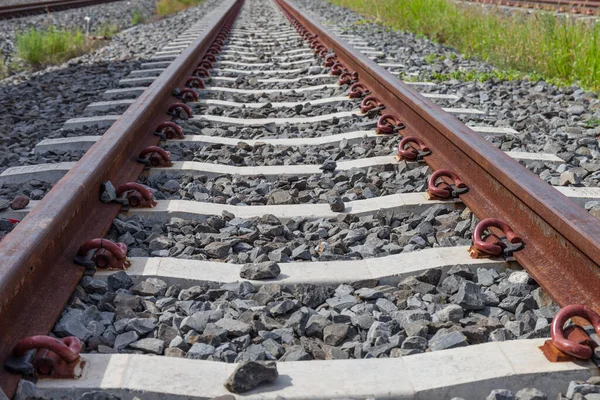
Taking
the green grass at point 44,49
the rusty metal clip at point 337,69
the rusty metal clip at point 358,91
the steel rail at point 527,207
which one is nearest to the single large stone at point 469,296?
the steel rail at point 527,207

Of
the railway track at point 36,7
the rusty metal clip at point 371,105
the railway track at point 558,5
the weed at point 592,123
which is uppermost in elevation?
the rusty metal clip at point 371,105

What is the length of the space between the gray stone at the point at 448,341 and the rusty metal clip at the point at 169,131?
2470 mm

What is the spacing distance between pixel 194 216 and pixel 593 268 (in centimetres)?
152

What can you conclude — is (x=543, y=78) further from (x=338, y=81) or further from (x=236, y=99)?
(x=236, y=99)

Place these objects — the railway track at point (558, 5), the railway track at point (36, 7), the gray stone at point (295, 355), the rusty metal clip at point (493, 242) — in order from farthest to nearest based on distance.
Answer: the railway track at point (36, 7)
the railway track at point (558, 5)
the rusty metal clip at point (493, 242)
the gray stone at point (295, 355)

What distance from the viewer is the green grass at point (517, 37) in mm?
6148

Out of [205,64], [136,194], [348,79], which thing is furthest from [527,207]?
[205,64]

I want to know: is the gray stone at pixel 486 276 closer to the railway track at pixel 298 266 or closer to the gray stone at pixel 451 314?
the railway track at pixel 298 266

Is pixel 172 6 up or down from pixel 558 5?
down

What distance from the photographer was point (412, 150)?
3.66m

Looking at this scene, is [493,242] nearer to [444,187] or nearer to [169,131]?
[444,187]

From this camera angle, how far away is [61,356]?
1732 mm

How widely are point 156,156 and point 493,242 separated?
1.75m

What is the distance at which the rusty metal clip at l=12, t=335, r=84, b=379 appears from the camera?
1.73 meters
